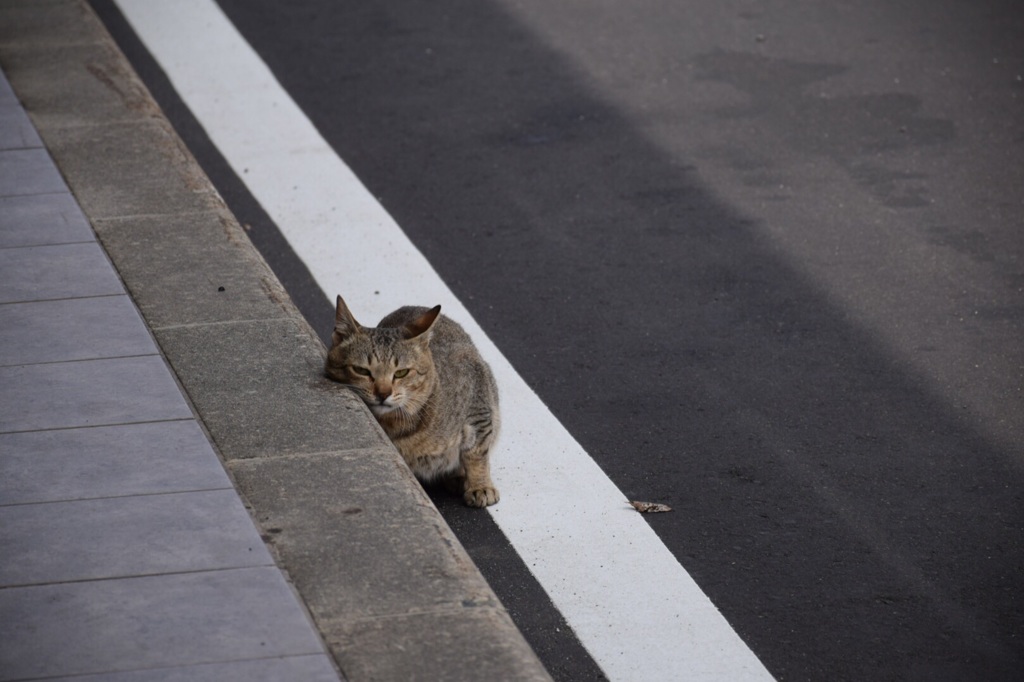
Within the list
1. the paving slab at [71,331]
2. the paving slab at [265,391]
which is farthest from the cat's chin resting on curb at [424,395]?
the paving slab at [71,331]

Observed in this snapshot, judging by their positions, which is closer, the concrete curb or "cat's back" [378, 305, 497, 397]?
the concrete curb

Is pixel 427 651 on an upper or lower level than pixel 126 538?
upper

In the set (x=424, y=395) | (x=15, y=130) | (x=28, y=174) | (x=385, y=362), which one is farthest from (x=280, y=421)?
(x=15, y=130)

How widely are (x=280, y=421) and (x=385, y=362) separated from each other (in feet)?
1.63

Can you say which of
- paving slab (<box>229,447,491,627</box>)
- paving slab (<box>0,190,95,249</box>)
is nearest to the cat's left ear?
paving slab (<box>229,447,491,627</box>)

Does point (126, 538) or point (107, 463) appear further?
point (107, 463)

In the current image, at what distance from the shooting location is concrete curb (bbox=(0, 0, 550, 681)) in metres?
4.27

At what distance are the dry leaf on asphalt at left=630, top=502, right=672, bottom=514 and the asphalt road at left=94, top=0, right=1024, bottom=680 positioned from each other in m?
0.05

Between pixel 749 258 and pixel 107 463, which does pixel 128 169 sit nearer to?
pixel 107 463

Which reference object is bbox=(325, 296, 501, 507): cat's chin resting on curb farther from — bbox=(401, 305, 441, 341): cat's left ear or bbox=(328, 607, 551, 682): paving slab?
bbox=(328, 607, 551, 682): paving slab

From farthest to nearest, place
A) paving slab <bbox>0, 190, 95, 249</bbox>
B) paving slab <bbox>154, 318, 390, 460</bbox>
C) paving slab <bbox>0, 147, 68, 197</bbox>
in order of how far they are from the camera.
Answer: paving slab <bbox>0, 147, 68, 197</bbox> → paving slab <bbox>0, 190, 95, 249</bbox> → paving slab <bbox>154, 318, 390, 460</bbox>

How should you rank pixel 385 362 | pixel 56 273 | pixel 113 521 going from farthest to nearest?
1. pixel 56 273
2. pixel 385 362
3. pixel 113 521

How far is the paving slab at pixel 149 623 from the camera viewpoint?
4.03 m

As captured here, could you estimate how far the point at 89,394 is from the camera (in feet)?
18.4
